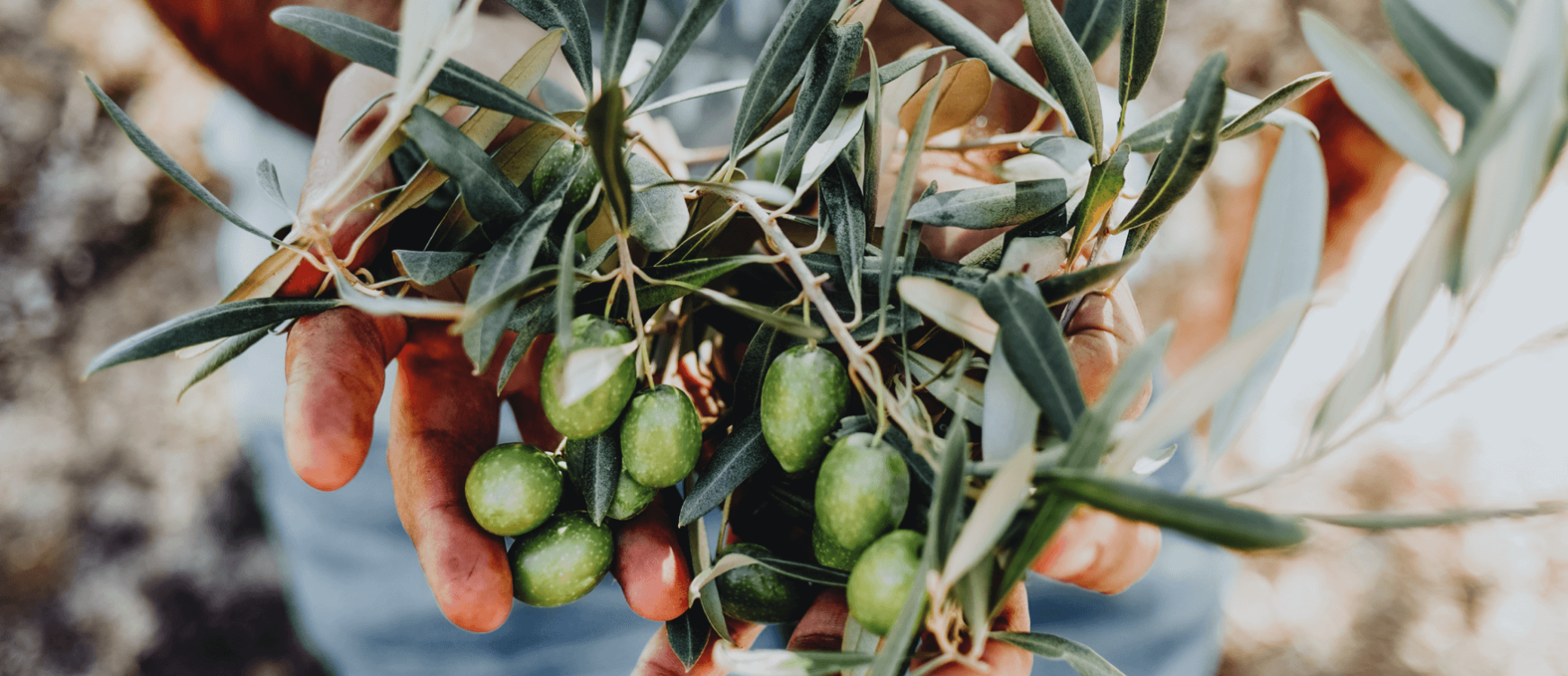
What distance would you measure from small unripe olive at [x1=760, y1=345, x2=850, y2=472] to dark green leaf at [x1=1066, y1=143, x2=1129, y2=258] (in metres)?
0.23

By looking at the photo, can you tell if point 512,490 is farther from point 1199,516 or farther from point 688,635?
point 1199,516

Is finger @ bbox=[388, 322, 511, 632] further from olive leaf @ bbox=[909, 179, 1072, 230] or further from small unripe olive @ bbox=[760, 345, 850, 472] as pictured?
olive leaf @ bbox=[909, 179, 1072, 230]

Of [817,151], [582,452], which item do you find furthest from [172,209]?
[817,151]

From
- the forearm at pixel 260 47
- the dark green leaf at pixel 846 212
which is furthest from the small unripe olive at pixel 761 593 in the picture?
the forearm at pixel 260 47

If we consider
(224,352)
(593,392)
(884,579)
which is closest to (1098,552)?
(884,579)

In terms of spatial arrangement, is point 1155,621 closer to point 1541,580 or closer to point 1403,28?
point 1403,28

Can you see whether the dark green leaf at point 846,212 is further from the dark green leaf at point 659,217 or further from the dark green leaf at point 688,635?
the dark green leaf at point 688,635

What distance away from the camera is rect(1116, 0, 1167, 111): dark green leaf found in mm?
574

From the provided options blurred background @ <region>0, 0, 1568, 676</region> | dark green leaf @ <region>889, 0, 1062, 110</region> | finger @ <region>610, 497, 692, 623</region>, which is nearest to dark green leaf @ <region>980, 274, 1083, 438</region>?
dark green leaf @ <region>889, 0, 1062, 110</region>

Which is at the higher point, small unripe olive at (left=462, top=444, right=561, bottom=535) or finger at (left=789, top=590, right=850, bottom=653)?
small unripe olive at (left=462, top=444, right=561, bottom=535)

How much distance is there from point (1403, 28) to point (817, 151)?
35 centimetres

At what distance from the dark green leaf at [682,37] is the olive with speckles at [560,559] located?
0.35 m

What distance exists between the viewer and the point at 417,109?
461 millimetres

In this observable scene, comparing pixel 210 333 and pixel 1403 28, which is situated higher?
pixel 1403 28
